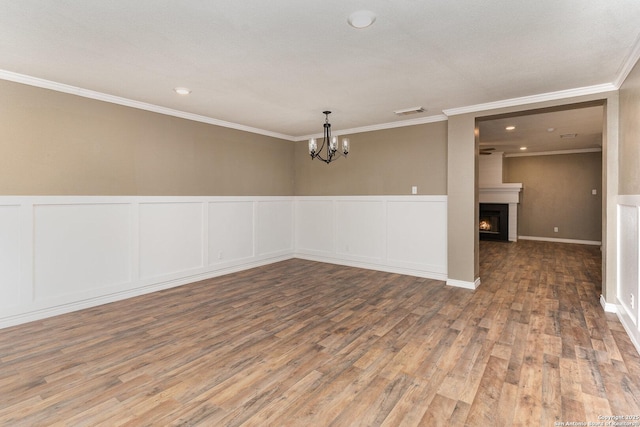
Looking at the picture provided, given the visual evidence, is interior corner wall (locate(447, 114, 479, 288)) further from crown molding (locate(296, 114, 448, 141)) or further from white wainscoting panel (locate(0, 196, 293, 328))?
white wainscoting panel (locate(0, 196, 293, 328))

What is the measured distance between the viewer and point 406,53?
2.70 m

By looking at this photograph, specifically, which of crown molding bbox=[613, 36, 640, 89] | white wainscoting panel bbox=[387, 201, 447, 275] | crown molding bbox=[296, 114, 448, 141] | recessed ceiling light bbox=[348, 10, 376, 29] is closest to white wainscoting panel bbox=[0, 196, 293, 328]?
crown molding bbox=[296, 114, 448, 141]

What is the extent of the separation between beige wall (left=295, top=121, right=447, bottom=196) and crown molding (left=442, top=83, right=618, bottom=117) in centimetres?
48

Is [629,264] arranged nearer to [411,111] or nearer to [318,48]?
[411,111]

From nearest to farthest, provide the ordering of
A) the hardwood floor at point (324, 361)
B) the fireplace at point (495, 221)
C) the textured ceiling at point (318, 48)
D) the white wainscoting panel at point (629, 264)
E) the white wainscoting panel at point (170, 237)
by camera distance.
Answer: the hardwood floor at point (324, 361) → the textured ceiling at point (318, 48) → the white wainscoting panel at point (629, 264) → the white wainscoting panel at point (170, 237) → the fireplace at point (495, 221)

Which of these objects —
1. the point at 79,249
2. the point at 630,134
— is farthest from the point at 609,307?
the point at 79,249

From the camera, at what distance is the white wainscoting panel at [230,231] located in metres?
5.09

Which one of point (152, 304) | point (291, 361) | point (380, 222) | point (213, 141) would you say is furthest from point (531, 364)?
point (213, 141)

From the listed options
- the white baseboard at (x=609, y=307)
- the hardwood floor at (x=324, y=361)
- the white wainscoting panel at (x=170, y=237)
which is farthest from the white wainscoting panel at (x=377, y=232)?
the white wainscoting panel at (x=170, y=237)

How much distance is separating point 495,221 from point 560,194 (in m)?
1.68

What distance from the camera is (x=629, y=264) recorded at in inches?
116

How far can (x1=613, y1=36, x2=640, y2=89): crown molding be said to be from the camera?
8.46 feet

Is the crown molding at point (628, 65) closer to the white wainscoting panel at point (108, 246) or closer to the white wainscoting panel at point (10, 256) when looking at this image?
the white wainscoting panel at point (108, 246)

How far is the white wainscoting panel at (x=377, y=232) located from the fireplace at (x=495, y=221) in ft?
16.8
